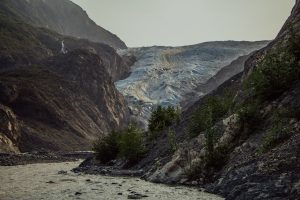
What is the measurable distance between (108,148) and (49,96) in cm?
8100

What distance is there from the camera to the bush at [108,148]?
128 ft

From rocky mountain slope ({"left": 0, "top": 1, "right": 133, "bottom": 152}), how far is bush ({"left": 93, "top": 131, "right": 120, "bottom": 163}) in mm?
47094

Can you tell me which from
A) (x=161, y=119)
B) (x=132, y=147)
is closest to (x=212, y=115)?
(x=132, y=147)

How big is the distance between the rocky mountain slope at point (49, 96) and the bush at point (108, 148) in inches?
1854

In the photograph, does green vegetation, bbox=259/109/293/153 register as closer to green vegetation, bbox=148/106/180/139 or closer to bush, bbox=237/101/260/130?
bush, bbox=237/101/260/130

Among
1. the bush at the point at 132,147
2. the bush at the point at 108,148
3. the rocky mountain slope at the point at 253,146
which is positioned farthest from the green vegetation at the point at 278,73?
the bush at the point at 108,148

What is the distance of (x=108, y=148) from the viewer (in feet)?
130

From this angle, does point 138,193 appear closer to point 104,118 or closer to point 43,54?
point 104,118

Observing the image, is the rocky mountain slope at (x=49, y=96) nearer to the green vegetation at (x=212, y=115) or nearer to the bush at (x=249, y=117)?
the green vegetation at (x=212, y=115)

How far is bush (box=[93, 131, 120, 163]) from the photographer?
39.2 meters

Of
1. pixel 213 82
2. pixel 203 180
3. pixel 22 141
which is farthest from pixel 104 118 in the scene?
pixel 203 180

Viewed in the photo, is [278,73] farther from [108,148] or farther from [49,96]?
[49,96]

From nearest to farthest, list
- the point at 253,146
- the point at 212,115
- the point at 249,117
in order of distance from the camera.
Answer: the point at 253,146 → the point at 249,117 → the point at 212,115

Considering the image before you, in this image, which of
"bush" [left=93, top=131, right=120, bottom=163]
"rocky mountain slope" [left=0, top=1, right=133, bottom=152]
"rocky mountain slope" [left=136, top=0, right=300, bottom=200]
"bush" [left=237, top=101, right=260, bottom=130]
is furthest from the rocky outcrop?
"bush" [left=237, top=101, right=260, bottom=130]
